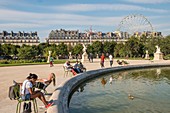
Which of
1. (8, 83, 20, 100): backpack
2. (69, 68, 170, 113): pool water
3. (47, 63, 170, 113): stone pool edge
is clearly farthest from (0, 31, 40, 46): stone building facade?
(8, 83, 20, 100): backpack

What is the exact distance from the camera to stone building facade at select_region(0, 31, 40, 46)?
160m

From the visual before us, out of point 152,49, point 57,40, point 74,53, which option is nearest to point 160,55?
point 152,49

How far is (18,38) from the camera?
162250 millimetres

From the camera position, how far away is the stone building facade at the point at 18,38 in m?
160

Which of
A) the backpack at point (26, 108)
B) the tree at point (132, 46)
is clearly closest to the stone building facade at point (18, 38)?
the tree at point (132, 46)

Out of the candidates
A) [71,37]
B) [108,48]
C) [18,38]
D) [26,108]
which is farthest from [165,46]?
[18,38]

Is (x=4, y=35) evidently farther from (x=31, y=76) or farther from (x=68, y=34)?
(x=31, y=76)

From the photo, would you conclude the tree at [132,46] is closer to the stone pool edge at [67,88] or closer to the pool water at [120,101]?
the stone pool edge at [67,88]

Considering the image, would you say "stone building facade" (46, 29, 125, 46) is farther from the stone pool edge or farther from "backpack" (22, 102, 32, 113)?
"backpack" (22, 102, 32, 113)

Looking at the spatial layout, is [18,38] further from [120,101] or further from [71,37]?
[120,101]

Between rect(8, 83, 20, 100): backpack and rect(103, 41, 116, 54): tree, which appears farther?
rect(103, 41, 116, 54): tree

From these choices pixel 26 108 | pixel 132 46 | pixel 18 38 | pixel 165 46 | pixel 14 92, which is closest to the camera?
pixel 26 108

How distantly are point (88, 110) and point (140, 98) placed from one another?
136 inches

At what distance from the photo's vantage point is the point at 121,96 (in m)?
13.6
